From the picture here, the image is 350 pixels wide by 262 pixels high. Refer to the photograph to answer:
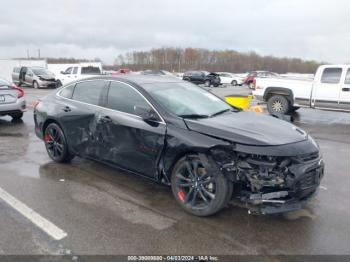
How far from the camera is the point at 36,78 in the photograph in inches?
1001

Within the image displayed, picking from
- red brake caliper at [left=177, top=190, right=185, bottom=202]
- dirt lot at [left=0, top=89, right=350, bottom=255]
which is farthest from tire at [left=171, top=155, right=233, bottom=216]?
dirt lot at [left=0, top=89, right=350, bottom=255]

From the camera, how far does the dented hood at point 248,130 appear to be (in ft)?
11.6

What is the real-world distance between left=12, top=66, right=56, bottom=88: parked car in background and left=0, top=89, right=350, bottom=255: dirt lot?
852 inches

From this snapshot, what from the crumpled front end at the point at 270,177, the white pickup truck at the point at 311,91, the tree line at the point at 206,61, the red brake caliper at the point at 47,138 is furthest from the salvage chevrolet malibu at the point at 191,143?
the tree line at the point at 206,61

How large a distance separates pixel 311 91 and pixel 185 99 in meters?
7.76

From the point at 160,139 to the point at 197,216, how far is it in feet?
3.30

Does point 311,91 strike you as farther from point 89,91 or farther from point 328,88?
point 89,91

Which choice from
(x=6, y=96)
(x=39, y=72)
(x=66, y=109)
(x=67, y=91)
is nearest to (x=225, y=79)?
(x=39, y=72)

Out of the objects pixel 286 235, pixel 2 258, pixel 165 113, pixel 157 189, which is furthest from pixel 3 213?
pixel 286 235

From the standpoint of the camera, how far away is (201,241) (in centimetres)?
329

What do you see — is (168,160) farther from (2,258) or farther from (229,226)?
(2,258)

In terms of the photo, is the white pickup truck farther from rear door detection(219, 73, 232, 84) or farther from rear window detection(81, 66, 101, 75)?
rear door detection(219, 73, 232, 84)

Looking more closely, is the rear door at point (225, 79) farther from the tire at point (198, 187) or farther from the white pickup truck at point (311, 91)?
the tire at point (198, 187)

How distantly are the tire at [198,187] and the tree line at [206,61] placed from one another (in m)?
74.5
